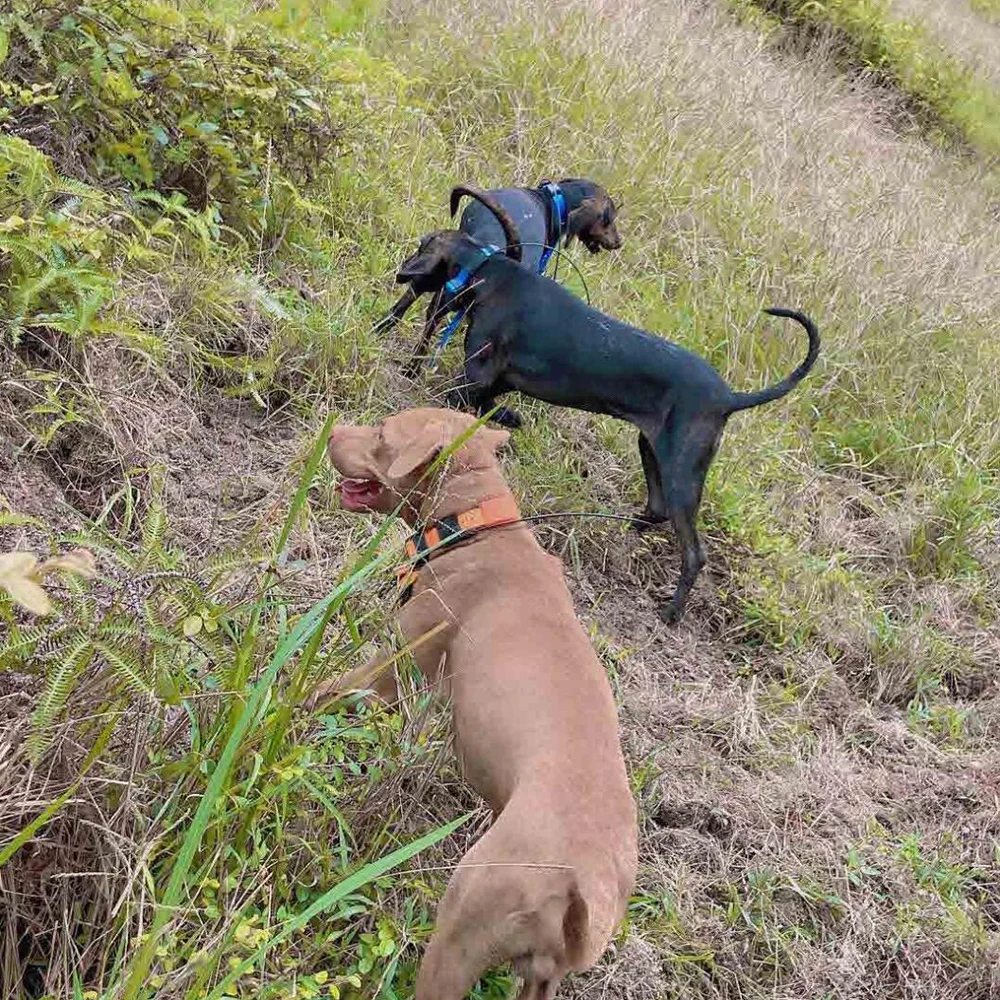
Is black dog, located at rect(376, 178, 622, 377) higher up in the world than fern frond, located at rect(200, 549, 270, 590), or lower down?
lower down

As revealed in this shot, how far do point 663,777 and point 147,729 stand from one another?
1697 mm

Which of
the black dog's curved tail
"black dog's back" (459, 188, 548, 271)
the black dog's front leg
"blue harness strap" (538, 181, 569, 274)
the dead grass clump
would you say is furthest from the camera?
"blue harness strap" (538, 181, 569, 274)

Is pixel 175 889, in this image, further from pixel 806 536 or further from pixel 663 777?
pixel 806 536

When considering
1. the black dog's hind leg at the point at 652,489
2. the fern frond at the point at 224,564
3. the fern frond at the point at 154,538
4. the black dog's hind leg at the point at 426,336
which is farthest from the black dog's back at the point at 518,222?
the fern frond at the point at 154,538

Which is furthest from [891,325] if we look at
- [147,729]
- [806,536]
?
[147,729]

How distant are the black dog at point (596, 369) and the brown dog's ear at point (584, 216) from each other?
97 centimetres

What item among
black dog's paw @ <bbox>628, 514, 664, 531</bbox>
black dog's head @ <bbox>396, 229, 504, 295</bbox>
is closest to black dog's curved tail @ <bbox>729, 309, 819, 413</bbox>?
black dog's paw @ <bbox>628, 514, 664, 531</bbox>

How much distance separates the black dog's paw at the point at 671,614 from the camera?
4188 mm

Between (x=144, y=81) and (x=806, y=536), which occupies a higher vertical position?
(x=144, y=81)

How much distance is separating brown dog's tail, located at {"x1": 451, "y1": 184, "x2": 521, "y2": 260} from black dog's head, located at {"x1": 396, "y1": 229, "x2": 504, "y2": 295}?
0.45 feet

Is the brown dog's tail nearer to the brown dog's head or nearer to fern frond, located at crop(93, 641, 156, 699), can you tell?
the brown dog's head

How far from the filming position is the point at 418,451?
9.71 ft

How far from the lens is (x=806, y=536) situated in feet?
15.7

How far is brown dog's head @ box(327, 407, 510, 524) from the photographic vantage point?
3025mm
